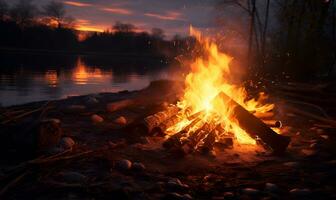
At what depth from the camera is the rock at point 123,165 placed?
634 cm

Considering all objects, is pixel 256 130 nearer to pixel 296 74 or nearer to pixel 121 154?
pixel 121 154

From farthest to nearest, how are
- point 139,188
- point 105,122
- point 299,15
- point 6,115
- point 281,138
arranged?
1. point 299,15
2. point 105,122
3. point 6,115
4. point 281,138
5. point 139,188

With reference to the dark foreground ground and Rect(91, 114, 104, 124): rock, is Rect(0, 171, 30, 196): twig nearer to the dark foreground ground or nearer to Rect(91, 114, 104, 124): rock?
the dark foreground ground

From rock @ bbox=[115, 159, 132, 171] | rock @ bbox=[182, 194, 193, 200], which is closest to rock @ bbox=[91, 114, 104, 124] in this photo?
rock @ bbox=[115, 159, 132, 171]

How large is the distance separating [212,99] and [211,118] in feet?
1.82

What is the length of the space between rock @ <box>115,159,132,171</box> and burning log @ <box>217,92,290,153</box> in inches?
123

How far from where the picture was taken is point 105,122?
10.6 metres

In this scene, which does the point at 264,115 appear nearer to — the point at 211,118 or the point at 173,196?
the point at 211,118

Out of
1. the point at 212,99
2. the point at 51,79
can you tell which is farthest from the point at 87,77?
the point at 212,99

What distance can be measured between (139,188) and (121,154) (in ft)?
6.01

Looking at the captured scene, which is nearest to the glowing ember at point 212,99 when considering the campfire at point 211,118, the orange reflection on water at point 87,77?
the campfire at point 211,118

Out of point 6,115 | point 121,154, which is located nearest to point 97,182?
point 121,154

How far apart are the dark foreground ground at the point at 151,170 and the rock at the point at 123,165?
0.02 m

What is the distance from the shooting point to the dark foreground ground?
5277 millimetres
